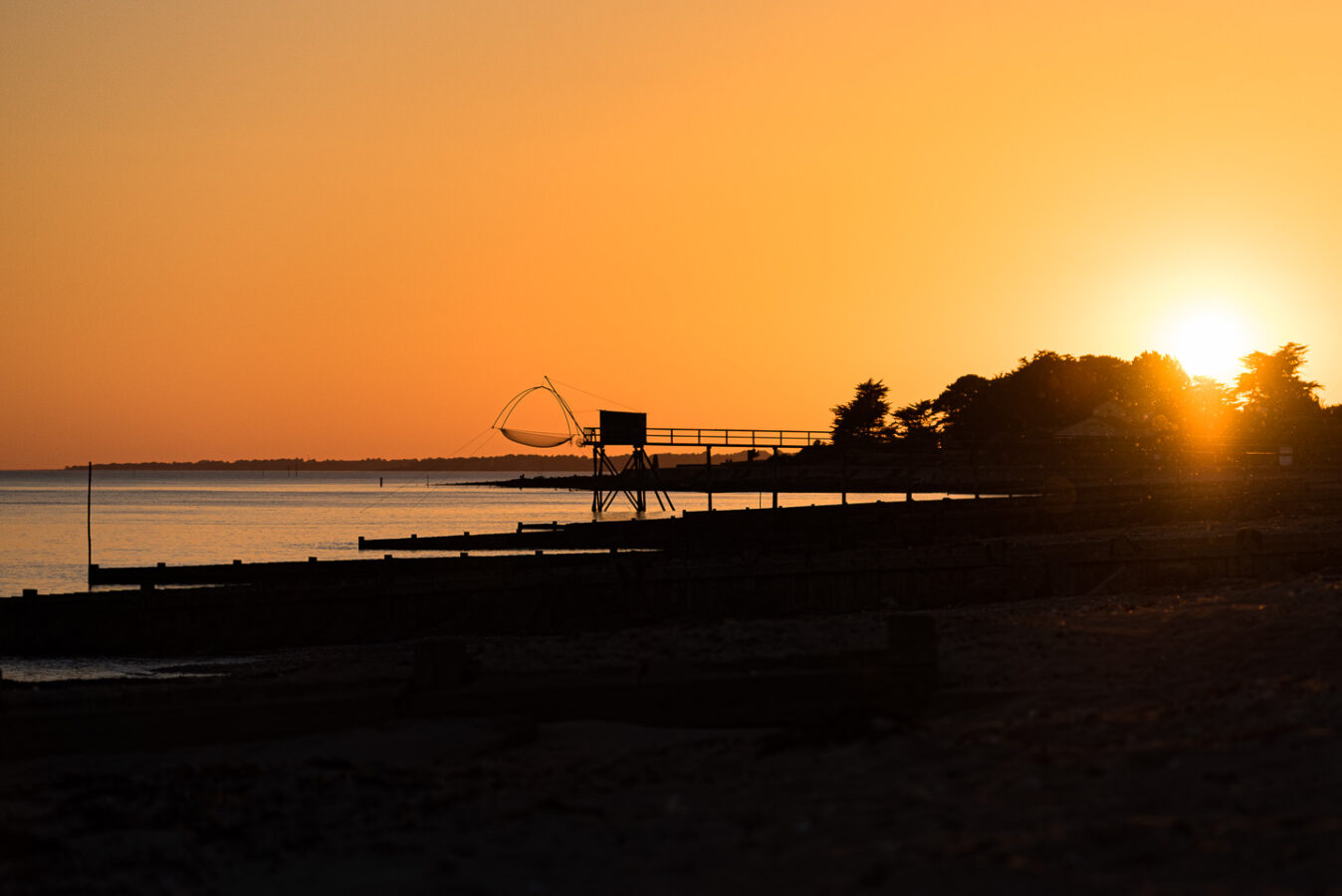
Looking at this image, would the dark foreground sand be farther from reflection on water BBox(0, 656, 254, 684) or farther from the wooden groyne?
the wooden groyne

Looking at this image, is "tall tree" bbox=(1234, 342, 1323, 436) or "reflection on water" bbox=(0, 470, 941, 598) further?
"tall tree" bbox=(1234, 342, 1323, 436)

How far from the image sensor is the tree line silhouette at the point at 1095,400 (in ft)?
414

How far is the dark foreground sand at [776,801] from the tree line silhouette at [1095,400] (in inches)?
A: 4392

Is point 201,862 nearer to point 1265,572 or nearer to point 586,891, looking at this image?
point 586,891

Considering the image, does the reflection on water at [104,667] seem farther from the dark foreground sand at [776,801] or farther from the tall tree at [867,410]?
the tall tree at [867,410]

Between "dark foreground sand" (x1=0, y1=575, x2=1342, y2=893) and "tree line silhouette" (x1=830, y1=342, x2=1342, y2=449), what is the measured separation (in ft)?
366

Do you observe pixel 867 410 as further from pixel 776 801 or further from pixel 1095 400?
pixel 776 801

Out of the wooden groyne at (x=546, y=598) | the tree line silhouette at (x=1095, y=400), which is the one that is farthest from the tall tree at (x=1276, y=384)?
the wooden groyne at (x=546, y=598)

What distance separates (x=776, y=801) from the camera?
808cm

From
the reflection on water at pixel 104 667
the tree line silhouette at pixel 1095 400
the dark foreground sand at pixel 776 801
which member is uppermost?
the tree line silhouette at pixel 1095 400

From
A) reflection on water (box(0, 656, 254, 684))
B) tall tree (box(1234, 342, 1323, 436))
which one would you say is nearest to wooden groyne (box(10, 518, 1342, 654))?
reflection on water (box(0, 656, 254, 684))

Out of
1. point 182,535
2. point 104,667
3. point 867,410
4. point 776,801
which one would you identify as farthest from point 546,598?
point 867,410

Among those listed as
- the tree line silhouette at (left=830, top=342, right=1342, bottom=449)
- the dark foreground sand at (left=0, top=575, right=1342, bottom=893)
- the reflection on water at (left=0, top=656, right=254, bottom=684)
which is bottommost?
the reflection on water at (left=0, top=656, right=254, bottom=684)

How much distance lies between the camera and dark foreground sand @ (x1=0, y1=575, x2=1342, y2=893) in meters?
6.61
